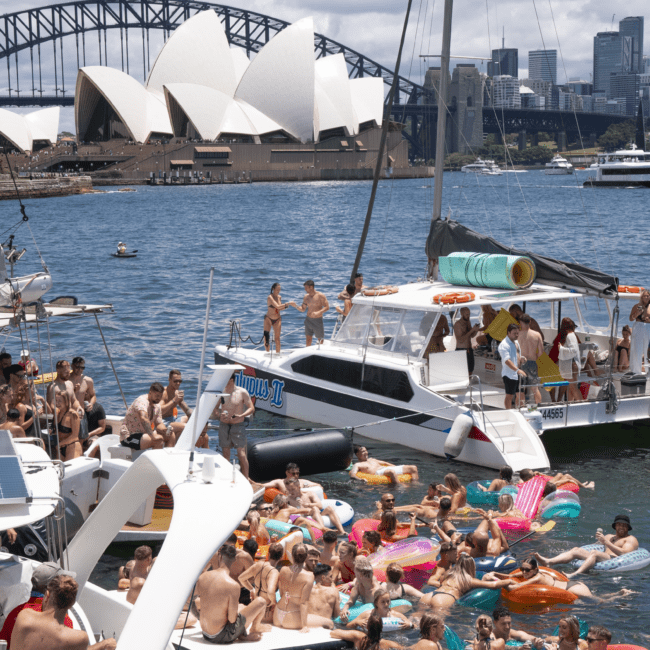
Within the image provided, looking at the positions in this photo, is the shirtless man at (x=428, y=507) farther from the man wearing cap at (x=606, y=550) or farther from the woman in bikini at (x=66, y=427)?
the woman in bikini at (x=66, y=427)

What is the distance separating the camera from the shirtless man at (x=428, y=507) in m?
10.9

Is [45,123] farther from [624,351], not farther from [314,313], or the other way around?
[624,351]

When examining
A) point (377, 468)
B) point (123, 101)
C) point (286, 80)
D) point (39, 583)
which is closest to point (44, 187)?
point (123, 101)

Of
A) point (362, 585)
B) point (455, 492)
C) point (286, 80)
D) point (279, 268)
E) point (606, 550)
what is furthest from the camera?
point (286, 80)

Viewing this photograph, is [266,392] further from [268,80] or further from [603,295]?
[268,80]

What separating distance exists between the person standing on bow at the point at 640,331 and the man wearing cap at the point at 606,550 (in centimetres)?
397

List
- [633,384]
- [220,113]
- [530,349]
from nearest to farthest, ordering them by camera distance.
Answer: [530,349], [633,384], [220,113]

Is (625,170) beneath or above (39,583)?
above

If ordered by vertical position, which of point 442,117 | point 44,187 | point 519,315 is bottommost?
point 519,315

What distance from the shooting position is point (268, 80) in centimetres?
10094

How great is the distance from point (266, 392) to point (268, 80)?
9070cm

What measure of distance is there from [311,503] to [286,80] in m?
94.2

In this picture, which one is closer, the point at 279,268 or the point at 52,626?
the point at 52,626

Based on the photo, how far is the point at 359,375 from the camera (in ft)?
44.4
